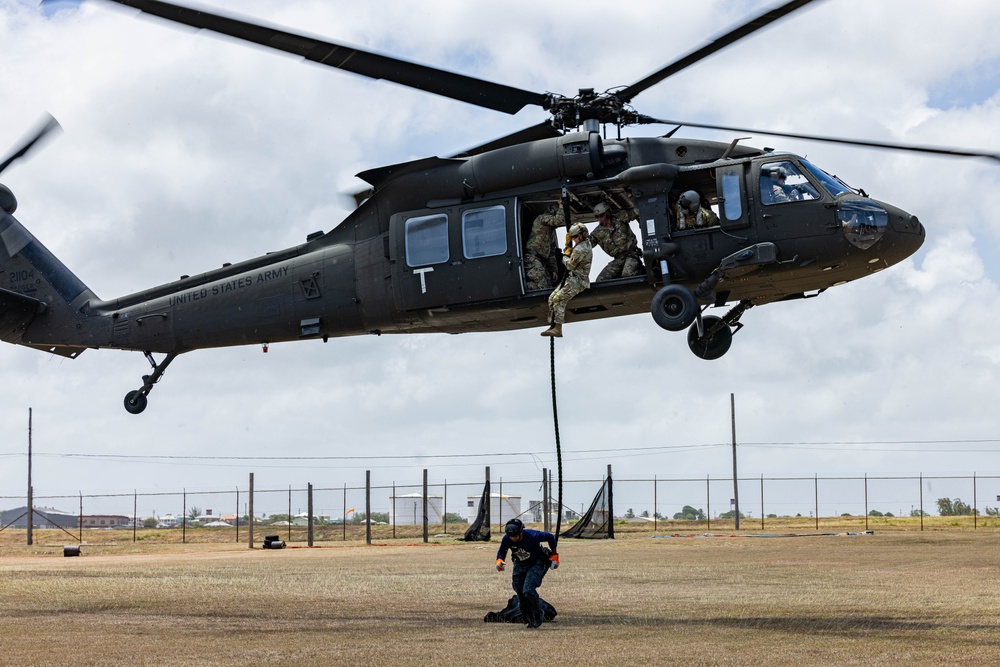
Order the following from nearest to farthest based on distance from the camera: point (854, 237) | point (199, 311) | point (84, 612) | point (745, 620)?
point (745, 620), point (854, 237), point (84, 612), point (199, 311)

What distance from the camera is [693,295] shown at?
1480cm

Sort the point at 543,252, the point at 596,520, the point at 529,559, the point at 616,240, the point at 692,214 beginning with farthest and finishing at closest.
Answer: the point at 596,520 < the point at 543,252 < the point at 616,240 < the point at 692,214 < the point at 529,559

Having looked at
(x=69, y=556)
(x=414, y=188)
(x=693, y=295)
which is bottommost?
(x=69, y=556)

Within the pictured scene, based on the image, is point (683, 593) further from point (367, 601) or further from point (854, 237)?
point (854, 237)

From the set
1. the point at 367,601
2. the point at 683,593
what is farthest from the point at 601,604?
the point at 367,601

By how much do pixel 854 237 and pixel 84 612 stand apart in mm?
11229

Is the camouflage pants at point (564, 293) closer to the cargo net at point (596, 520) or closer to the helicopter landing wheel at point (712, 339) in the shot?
the helicopter landing wheel at point (712, 339)

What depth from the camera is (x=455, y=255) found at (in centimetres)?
1614

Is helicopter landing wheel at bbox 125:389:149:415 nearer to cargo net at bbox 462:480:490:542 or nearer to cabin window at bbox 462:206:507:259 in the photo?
cabin window at bbox 462:206:507:259

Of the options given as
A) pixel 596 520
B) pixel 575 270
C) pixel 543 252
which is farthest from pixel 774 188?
pixel 596 520

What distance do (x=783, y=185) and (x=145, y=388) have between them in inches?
433

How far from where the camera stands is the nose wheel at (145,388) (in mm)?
19391

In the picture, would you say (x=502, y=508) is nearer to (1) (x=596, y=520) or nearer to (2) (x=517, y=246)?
(1) (x=596, y=520)

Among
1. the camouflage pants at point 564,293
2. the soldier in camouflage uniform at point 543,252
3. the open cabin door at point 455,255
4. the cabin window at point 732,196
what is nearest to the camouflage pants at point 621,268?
the camouflage pants at point 564,293
